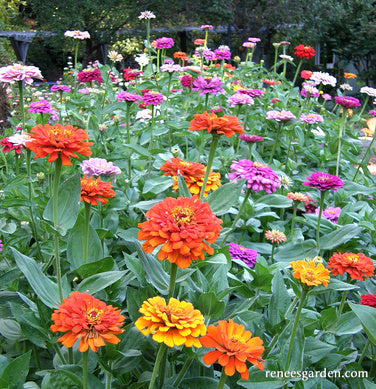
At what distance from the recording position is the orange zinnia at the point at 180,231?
0.71 metres

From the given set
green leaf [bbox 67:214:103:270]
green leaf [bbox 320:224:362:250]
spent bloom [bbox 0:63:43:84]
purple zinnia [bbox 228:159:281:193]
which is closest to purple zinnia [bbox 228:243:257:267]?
purple zinnia [bbox 228:159:281:193]

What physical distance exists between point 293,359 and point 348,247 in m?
0.83

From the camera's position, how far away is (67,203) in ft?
3.23

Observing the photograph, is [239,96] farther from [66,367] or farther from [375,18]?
[375,18]

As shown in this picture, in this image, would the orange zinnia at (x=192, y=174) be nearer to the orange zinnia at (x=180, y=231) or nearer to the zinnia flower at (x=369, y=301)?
the orange zinnia at (x=180, y=231)

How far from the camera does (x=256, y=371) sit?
2.85ft

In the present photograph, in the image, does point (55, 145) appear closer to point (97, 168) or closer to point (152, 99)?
point (97, 168)

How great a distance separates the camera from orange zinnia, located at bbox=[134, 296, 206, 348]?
2.15 ft

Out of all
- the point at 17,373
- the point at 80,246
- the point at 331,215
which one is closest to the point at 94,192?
the point at 80,246

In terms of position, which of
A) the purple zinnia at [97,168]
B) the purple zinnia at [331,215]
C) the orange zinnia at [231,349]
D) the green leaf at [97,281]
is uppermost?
the purple zinnia at [97,168]

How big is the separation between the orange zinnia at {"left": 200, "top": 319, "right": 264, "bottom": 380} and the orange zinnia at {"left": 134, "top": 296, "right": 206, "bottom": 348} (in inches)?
1.2

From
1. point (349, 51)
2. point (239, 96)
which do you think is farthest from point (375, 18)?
point (239, 96)

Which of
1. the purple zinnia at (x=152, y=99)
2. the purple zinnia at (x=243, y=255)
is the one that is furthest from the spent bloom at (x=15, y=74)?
the purple zinnia at (x=243, y=255)

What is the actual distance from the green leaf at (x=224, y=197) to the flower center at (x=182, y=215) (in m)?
0.30
